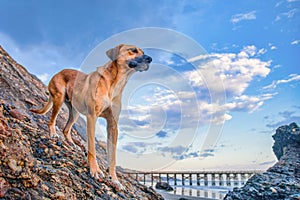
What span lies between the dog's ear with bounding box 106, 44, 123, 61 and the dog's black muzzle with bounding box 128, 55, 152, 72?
0.27 meters

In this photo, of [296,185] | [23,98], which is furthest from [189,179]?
[23,98]

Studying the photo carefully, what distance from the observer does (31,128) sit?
4.85 m

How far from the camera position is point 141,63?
155 inches

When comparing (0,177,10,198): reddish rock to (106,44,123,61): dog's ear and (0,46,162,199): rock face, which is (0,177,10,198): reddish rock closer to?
(0,46,162,199): rock face

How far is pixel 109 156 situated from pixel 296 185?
Answer: 11300 millimetres

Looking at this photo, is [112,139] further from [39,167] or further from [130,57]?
[130,57]

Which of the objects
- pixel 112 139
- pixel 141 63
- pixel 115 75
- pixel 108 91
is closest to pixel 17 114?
pixel 112 139

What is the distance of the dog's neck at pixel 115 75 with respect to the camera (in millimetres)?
4109

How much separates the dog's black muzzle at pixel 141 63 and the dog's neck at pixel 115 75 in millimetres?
105

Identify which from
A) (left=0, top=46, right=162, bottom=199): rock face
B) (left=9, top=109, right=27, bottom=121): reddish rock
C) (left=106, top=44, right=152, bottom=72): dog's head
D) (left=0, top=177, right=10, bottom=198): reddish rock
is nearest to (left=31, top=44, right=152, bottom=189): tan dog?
(left=106, top=44, right=152, bottom=72): dog's head

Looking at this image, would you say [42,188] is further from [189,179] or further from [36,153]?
[189,179]

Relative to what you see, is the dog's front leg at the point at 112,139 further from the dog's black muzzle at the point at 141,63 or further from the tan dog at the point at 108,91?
the dog's black muzzle at the point at 141,63

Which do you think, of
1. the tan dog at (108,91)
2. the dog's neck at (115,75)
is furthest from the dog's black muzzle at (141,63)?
the dog's neck at (115,75)

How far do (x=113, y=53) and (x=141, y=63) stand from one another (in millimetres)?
541
